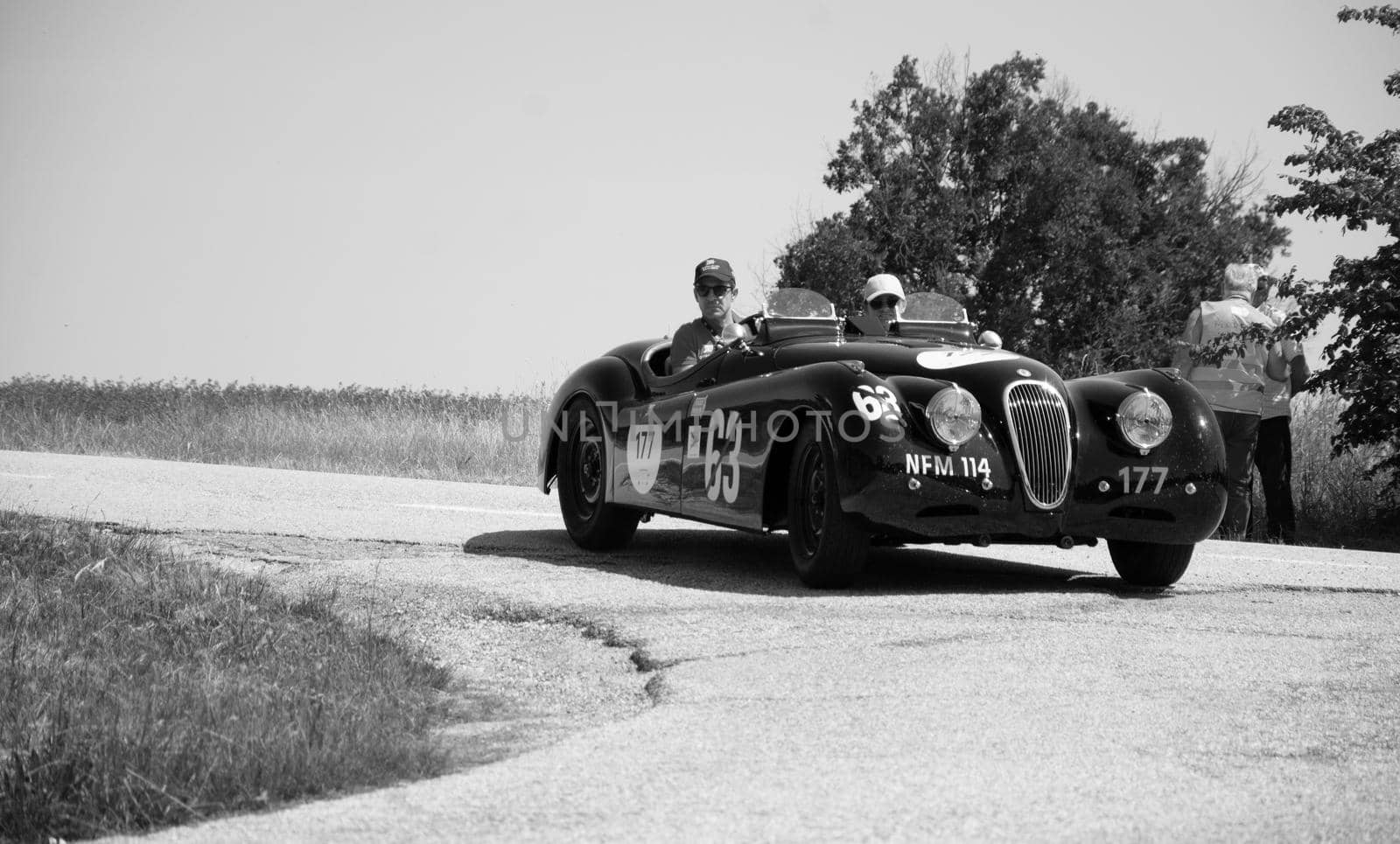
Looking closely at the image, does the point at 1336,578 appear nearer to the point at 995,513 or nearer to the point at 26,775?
the point at 995,513

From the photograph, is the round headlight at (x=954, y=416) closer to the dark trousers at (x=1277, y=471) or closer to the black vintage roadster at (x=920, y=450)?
the black vintage roadster at (x=920, y=450)

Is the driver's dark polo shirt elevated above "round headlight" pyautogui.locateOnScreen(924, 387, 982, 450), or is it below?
above

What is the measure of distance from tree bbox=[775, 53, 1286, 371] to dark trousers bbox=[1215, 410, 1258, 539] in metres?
18.7

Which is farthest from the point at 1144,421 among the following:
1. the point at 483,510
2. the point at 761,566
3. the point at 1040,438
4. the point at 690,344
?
the point at 483,510

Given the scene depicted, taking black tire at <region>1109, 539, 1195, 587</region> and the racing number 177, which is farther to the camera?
black tire at <region>1109, 539, 1195, 587</region>

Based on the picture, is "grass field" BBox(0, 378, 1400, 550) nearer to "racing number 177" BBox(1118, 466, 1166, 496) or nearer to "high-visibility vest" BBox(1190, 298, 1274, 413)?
"high-visibility vest" BBox(1190, 298, 1274, 413)

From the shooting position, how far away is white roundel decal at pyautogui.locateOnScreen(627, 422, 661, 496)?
810cm

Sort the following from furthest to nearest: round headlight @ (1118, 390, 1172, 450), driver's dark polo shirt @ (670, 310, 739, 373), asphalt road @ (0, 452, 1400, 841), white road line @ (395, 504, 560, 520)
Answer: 1. white road line @ (395, 504, 560, 520)
2. driver's dark polo shirt @ (670, 310, 739, 373)
3. round headlight @ (1118, 390, 1172, 450)
4. asphalt road @ (0, 452, 1400, 841)

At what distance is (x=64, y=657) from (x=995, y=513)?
3.62m

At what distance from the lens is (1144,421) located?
7.00 meters

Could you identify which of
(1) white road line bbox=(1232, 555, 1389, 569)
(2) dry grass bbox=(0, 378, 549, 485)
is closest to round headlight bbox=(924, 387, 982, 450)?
(1) white road line bbox=(1232, 555, 1389, 569)

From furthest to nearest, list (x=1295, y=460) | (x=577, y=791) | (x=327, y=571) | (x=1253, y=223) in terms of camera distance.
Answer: (x=1253, y=223) → (x=1295, y=460) → (x=327, y=571) → (x=577, y=791)

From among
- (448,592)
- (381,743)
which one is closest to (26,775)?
(381,743)

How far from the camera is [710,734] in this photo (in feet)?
13.4
